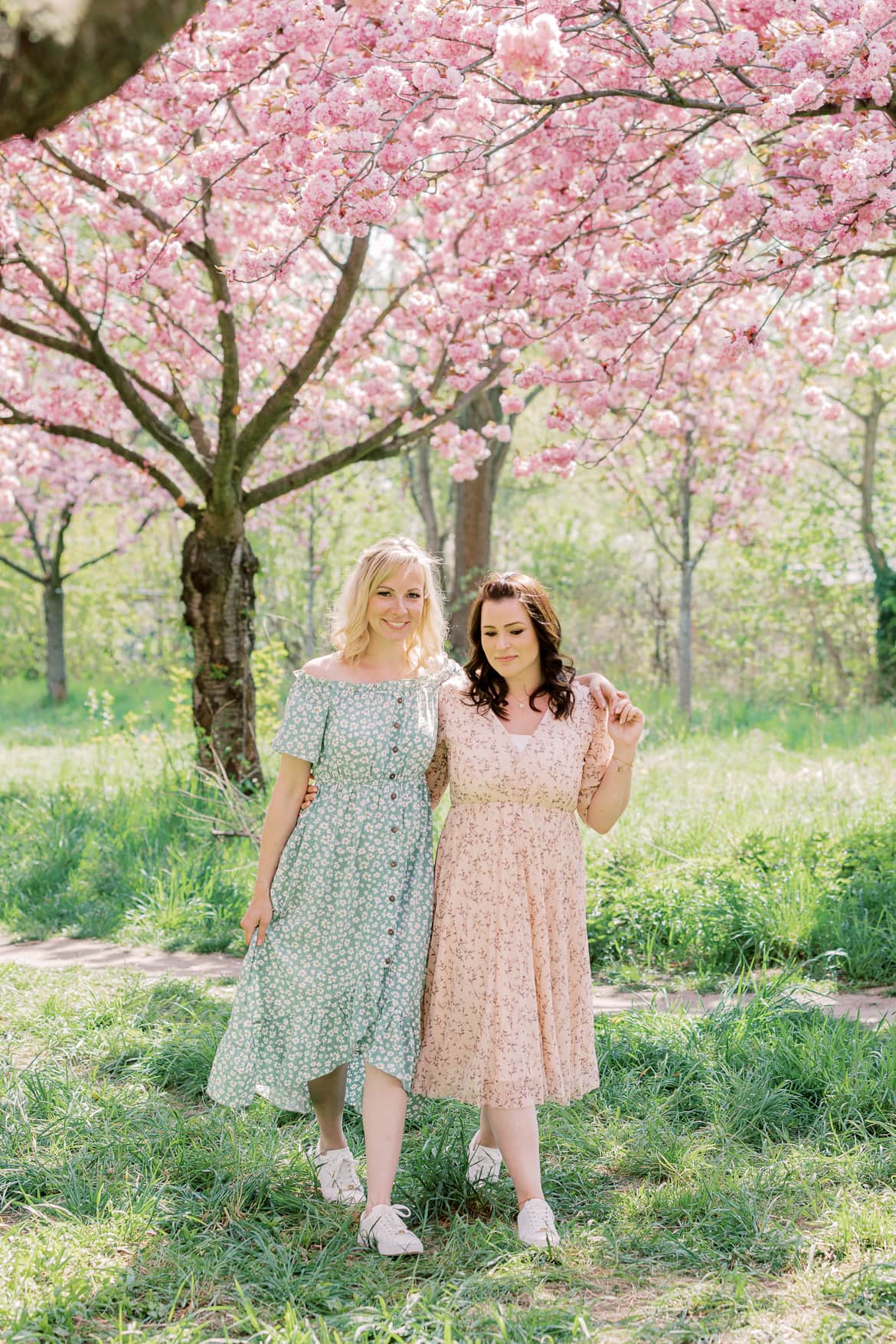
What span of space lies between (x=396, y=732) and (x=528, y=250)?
10.4 feet

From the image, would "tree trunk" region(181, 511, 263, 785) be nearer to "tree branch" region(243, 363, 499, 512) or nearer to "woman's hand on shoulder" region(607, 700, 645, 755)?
"tree branch" region(243, 363, 499, 512)

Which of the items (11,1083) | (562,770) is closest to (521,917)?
(562,770)

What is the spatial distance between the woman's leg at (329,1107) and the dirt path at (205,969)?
137cm

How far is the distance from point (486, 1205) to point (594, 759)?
1101 mm

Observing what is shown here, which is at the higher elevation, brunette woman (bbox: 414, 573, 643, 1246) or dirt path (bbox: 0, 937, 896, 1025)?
brunette woman (bbox: 414, 573, 643, 1246)

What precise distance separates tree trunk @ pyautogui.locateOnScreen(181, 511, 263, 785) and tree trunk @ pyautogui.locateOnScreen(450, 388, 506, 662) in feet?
14.1

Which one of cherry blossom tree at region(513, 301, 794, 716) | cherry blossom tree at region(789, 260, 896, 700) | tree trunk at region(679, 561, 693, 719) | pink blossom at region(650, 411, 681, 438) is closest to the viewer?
pink blossom at region(650, 411, 681, 438)

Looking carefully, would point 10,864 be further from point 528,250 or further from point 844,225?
point 844,225

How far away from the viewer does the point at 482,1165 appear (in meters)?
3.02

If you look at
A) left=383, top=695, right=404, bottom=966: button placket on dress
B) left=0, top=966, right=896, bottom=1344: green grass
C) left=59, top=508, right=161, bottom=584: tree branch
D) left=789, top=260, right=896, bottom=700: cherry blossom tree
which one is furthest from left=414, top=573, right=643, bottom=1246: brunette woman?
left=59, top=508, right=161, bottom=584: tree branch

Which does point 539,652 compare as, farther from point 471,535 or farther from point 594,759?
point 471,535

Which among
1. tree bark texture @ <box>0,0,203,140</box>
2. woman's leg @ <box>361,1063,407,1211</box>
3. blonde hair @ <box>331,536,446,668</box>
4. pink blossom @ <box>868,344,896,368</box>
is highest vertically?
pink blossom @ <box>868,344,896,368</box>

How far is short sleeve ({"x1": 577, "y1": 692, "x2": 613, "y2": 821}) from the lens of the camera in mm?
3076

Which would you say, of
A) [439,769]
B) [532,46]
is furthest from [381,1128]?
[532,46]
